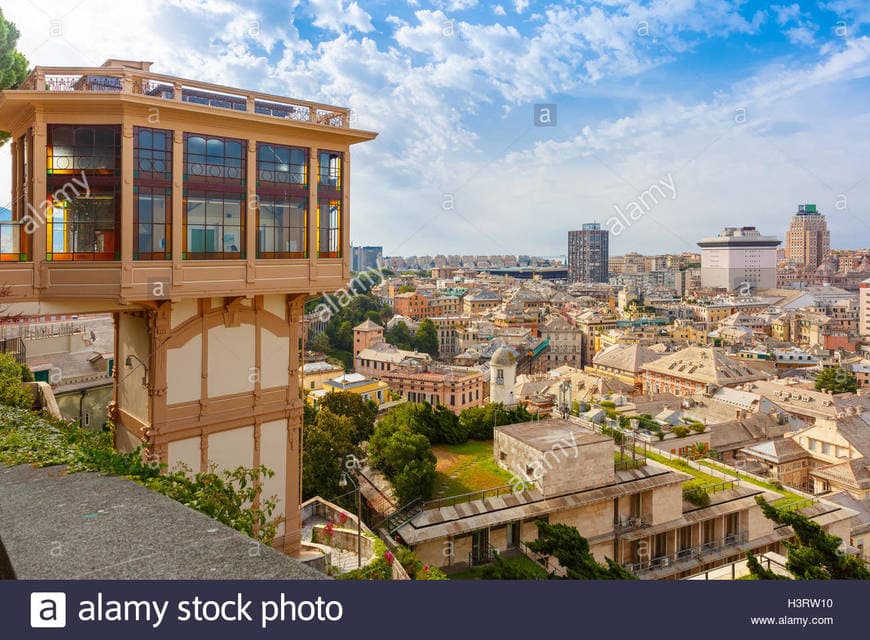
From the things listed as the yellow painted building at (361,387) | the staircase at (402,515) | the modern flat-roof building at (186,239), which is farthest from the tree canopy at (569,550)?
the yellow painted building at (361,387)

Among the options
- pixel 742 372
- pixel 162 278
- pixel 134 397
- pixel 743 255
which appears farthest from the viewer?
pixel 743 255

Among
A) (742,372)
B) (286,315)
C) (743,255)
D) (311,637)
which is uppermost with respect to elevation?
(743,255)

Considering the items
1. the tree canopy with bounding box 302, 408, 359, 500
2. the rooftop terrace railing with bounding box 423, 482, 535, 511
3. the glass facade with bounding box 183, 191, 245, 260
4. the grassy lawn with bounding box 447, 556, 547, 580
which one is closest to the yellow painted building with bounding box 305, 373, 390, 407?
the tree canopy with bounding box 302, 408, 359, 500

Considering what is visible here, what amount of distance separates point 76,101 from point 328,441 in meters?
13.5

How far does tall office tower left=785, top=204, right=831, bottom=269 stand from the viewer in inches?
6014

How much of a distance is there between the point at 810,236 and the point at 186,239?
6842 inches

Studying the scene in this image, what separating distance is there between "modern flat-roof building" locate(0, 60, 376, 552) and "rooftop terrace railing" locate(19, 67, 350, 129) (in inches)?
0.7

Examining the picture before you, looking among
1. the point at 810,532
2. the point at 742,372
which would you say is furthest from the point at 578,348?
the point at 810,532

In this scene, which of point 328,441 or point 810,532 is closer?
point 810,532

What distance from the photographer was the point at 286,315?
29.5 ft

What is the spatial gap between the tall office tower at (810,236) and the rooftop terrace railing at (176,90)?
167m

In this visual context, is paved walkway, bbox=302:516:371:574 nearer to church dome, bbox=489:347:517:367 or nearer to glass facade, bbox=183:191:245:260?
glass facade, bbox=183:191:245:260

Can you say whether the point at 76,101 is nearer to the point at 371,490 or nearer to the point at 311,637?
the point at 311,637

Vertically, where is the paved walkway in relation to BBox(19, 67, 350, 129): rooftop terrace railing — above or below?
below
